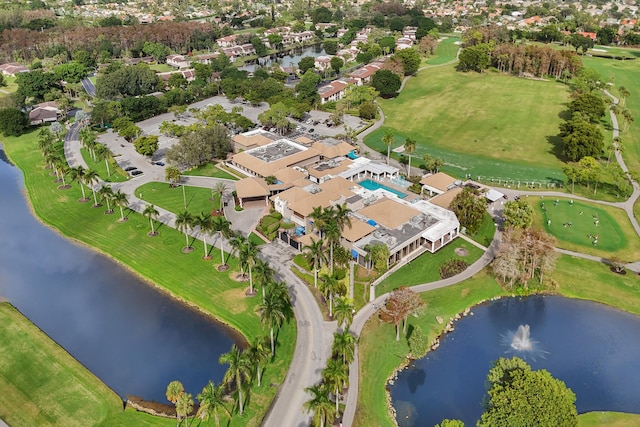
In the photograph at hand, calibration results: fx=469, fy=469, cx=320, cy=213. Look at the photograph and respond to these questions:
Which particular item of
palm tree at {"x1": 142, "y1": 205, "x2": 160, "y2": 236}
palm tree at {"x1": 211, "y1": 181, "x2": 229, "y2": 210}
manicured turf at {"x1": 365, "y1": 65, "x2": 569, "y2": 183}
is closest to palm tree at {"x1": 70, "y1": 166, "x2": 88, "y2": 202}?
palm tree at {"x1": 142, "y1": 205, "x2": 160, "y2": 236}

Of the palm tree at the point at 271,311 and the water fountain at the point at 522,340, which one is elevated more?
the palm tree at the point at 271,311

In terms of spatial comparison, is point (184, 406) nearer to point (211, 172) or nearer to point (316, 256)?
point (316, 256)

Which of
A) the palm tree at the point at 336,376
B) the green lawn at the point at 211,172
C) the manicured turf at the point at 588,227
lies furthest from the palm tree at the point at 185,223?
the manicured turf at the point at 588,227

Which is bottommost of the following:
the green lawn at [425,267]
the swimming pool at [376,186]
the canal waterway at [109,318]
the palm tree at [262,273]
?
the canal waterway at [109,318]

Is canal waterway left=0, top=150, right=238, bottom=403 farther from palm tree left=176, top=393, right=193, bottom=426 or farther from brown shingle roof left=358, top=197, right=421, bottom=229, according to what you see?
brown shingle roof left=358, top=197, right=421, bottom=229

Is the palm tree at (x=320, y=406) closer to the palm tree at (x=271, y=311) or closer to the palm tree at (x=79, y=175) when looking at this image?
the palm tree at (x=271, y=311)

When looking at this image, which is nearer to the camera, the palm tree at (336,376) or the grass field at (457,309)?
the palm tree at (336,376)
